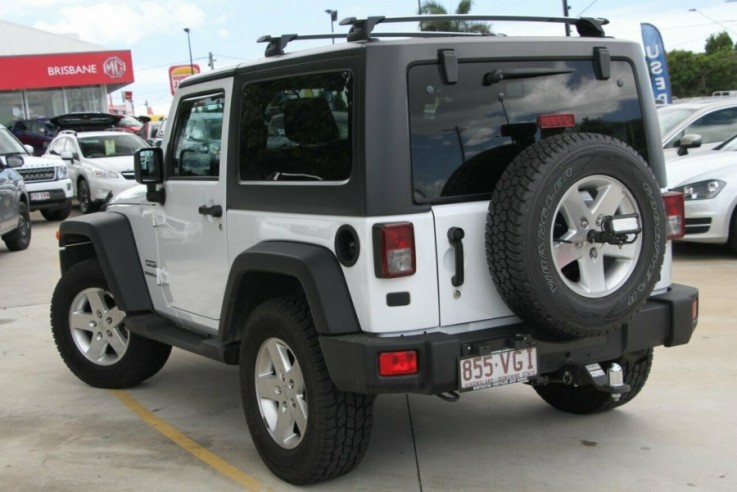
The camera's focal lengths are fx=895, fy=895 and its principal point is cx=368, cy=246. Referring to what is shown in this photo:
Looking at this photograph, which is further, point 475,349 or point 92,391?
point 92,391

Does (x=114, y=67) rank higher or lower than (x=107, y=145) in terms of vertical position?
higher

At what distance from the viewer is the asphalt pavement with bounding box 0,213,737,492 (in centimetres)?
421

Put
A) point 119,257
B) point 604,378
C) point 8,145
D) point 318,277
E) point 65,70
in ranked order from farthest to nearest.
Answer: point 65,70 < point 8,145 < point 119,257 < point 604,378 < point 318,277

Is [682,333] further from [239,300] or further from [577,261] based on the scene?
[239,300]

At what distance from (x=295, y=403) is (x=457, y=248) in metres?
1.04

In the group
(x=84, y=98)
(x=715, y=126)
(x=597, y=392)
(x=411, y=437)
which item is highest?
(x=84, y=98)

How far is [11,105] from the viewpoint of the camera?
3825 cm

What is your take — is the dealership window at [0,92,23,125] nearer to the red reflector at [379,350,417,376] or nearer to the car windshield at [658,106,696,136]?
the car windshield at [658,106,696,136]

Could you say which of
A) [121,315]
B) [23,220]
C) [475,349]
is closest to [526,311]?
[475,349]

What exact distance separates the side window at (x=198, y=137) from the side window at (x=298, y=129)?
34 cm

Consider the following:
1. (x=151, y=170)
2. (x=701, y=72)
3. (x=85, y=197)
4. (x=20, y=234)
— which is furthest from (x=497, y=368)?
(x=701, y=72)

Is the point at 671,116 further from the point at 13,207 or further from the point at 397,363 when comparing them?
the point at 397,363

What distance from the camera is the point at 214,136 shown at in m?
4.82

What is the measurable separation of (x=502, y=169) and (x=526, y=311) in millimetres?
657
